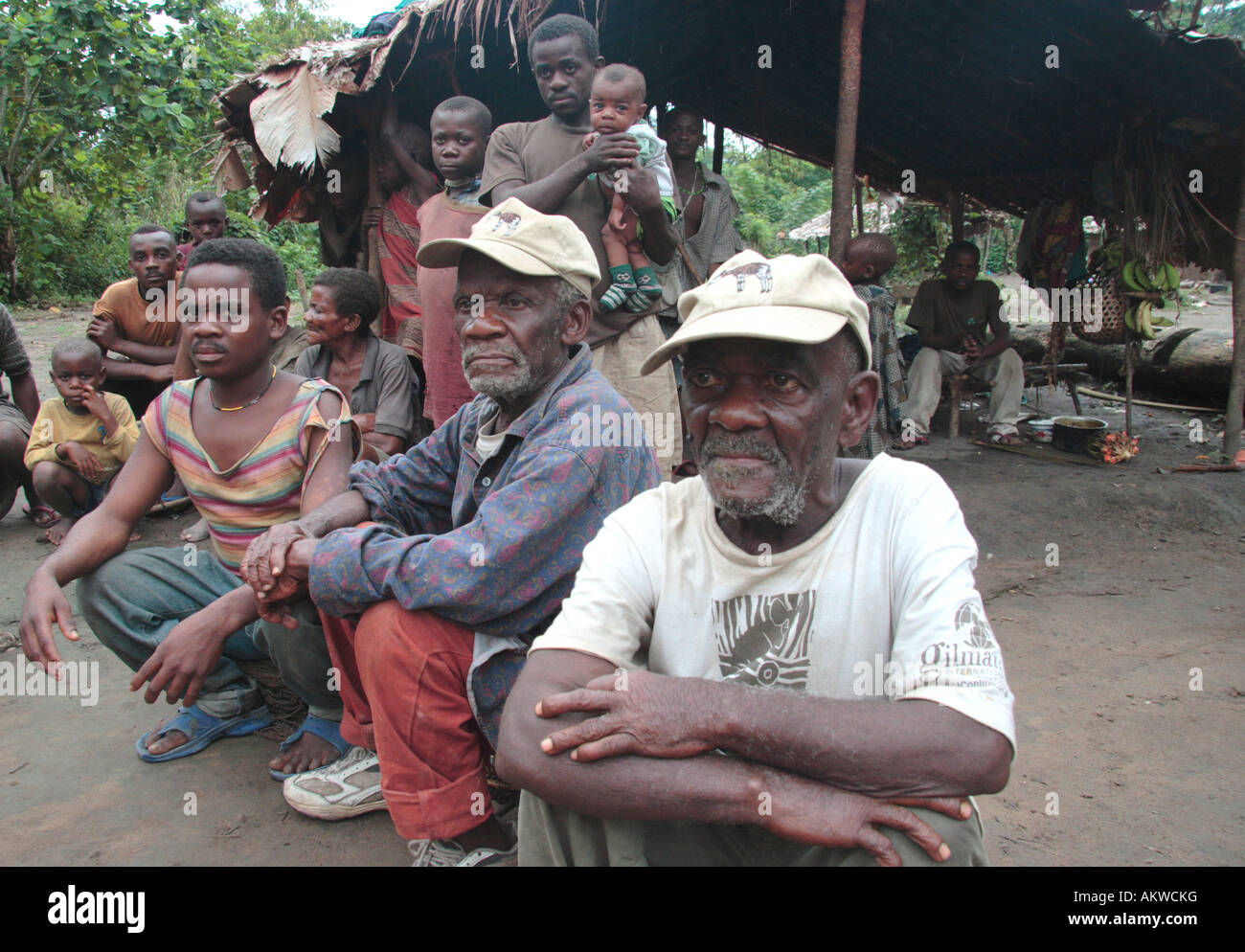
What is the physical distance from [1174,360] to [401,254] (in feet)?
30.7

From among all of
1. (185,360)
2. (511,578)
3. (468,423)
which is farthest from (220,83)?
(511,578)

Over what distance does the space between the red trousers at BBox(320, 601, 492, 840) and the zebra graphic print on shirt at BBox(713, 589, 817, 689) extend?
2.37 ft

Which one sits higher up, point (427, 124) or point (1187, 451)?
point (427, 124)

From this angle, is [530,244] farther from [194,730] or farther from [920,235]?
[920,235]

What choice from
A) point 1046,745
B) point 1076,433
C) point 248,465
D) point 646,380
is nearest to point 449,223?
point 646,380

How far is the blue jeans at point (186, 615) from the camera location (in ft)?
8.23

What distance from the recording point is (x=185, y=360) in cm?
494

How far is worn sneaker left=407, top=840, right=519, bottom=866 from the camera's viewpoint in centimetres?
219

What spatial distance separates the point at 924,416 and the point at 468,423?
598 centimetres

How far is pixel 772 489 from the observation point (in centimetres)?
164

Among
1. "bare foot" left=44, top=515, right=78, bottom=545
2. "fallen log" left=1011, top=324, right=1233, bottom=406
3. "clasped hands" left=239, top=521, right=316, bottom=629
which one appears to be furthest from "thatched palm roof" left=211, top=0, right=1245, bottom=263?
"clasped hands" left=239, top=521, right=316, bottom=629

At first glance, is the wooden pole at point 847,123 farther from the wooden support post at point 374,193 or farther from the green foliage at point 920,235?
the green foliage at point 920,235

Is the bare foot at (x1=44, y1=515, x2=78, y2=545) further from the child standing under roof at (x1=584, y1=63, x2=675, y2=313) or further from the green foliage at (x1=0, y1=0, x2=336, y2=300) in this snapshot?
the child standing under roof at (x1=584, y1=63, x2=675, y2=313)

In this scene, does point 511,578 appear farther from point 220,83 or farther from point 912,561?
point 220,83
